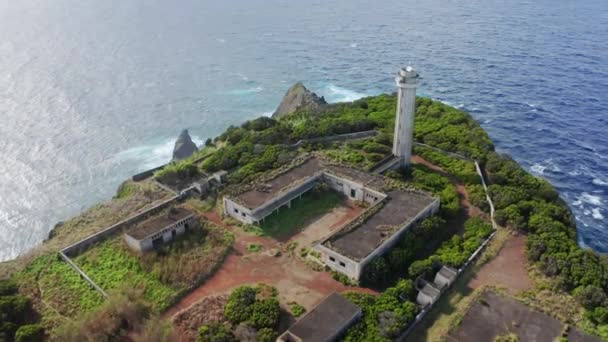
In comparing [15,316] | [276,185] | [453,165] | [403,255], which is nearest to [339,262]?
[403,255]

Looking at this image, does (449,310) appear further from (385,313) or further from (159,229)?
(159,229)

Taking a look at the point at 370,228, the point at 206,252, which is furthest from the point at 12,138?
the point at 370,228

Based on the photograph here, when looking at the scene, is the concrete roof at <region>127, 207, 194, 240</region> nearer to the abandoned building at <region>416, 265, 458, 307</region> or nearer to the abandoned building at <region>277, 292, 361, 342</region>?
the abandoned building at <region>277, 292, 361, 342</region>

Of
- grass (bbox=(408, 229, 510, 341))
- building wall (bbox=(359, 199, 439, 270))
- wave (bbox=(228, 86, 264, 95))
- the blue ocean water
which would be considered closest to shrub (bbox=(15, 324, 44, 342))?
building wall (bbox=(359, 199, 439, 270))

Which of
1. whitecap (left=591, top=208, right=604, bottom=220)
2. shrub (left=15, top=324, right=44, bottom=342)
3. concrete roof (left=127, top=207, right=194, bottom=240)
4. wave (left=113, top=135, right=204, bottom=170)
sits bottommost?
wave (left=113, top=135, right=204, bottom=170)

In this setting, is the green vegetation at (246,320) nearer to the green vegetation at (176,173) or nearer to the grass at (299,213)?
the grass at (299,213)

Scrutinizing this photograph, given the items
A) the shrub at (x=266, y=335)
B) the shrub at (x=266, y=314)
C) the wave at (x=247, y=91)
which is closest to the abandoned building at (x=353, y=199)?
the shrub at (x=266, y=314)
